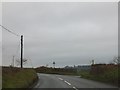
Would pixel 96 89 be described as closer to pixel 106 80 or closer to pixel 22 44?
pixel 106 80

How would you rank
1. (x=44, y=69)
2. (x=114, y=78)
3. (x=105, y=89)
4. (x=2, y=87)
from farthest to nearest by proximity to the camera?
(x=44, y=69) → (x=114, y=78) → (x=105, y=89) → (x=2, y=87)

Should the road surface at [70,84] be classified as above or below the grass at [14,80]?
below

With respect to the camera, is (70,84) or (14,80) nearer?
(14,80)

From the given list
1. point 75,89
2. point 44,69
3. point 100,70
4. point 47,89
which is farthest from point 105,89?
point 44,69

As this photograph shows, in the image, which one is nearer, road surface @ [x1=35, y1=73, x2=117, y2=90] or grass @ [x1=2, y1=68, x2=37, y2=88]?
grass @ [x1=2, y1=68, x2=37, y2=88]

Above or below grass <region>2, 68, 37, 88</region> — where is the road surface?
below

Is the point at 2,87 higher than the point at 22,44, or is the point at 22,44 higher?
the point at 22,44

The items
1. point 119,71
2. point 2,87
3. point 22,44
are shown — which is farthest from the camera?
point 22,44

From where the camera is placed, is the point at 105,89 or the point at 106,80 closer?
the point at 105,89

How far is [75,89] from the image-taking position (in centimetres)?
2580

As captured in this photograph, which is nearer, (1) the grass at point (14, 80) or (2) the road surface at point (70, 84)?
(1) the grass at point (14, 80)

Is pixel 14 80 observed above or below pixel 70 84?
above

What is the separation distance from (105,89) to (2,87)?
7736 mm

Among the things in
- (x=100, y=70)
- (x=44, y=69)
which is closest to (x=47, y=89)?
(x=100, y=70)
